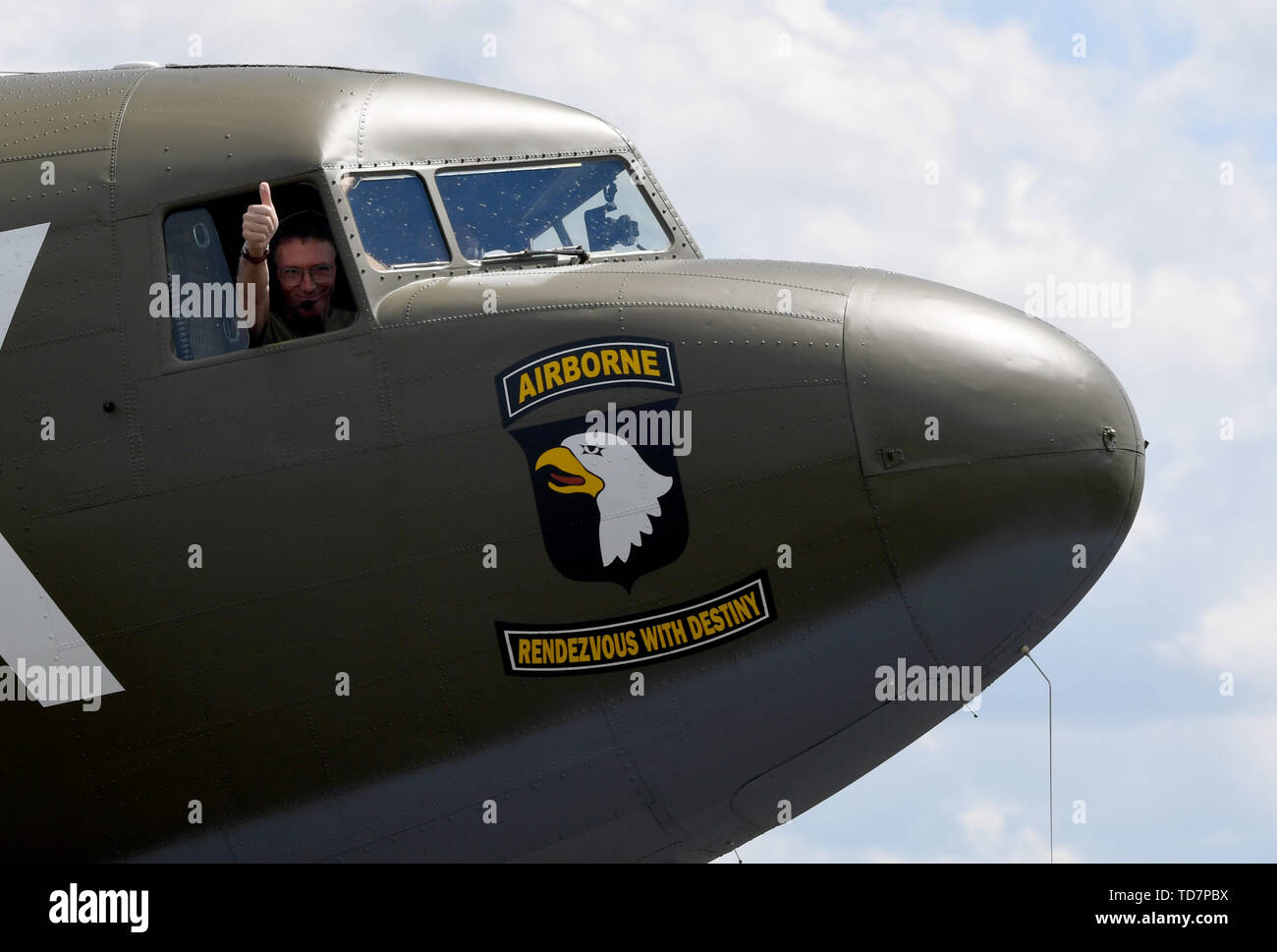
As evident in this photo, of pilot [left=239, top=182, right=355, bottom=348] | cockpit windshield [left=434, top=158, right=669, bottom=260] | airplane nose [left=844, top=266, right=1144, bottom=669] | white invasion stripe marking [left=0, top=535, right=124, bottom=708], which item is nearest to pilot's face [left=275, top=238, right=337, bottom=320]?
pilot [left=239, top=182, right=355, bottom=348]

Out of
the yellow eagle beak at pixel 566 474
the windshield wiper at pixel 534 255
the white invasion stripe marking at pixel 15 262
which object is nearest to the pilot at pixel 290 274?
the windshield wiper at pixel 534 255

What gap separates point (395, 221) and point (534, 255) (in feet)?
3.02

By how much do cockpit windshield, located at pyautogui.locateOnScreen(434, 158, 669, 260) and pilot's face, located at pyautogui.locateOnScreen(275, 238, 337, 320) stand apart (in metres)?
0.89

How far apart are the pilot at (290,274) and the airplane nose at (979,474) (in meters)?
3.28

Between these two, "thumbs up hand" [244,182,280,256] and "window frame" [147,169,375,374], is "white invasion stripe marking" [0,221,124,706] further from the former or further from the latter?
"thumbs up hand" [244,182,280,256]

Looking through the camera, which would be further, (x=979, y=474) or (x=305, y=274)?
(x=305, y=274)

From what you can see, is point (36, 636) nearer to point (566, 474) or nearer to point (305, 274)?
point (305, 274)

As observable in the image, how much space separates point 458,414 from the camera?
11148mm

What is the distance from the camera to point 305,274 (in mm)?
11703

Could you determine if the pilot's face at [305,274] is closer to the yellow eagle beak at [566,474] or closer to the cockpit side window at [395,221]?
the cockpit side window at [395,221]

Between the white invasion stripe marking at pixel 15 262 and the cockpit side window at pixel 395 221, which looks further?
the cockpit side window at pixel 395 221

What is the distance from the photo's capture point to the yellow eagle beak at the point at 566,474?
10.9 metres

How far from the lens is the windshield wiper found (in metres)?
12.1

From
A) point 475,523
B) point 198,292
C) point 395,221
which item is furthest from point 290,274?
point 475,523
